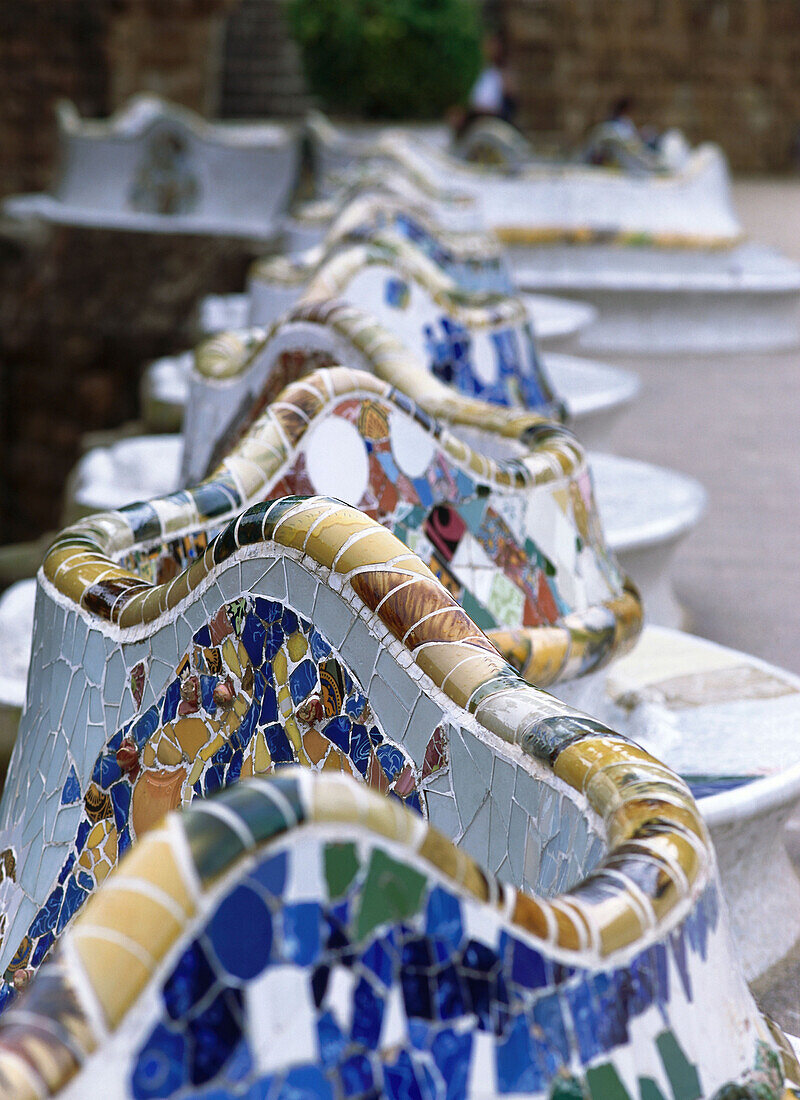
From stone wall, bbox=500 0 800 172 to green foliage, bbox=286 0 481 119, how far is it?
6638mm

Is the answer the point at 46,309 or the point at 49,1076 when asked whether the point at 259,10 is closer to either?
the point at 46,309

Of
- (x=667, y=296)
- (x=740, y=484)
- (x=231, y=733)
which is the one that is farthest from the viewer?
(x=667, y=296)

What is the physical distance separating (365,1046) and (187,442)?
1816 mm

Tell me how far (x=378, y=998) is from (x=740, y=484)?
340 centimetres

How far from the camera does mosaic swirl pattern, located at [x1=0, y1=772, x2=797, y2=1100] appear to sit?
2.23 feet

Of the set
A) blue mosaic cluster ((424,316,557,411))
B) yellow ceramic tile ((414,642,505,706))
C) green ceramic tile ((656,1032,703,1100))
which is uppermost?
yellow ceramic tile ((414,642,505,706))

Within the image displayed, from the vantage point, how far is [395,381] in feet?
6.59

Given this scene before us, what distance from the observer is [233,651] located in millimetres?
1167

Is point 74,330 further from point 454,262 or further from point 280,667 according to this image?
point 280,667

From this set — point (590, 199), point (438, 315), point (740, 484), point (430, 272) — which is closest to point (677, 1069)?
point (438, 315)

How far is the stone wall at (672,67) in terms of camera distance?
1600 centimetres

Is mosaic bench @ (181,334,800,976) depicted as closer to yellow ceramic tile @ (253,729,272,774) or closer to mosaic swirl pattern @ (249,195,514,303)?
yellow ceramic tile @ (253,729,272,774)

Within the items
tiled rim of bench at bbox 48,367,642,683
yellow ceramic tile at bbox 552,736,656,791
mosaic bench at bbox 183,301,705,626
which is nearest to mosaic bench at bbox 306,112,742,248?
mosaic bench at bbox 183,301,705,626


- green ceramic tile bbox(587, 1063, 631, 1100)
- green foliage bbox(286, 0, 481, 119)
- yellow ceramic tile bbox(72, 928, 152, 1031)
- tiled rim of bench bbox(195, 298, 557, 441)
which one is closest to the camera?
yellow ceramic tile bbox(72, 928, 152, 1031)
